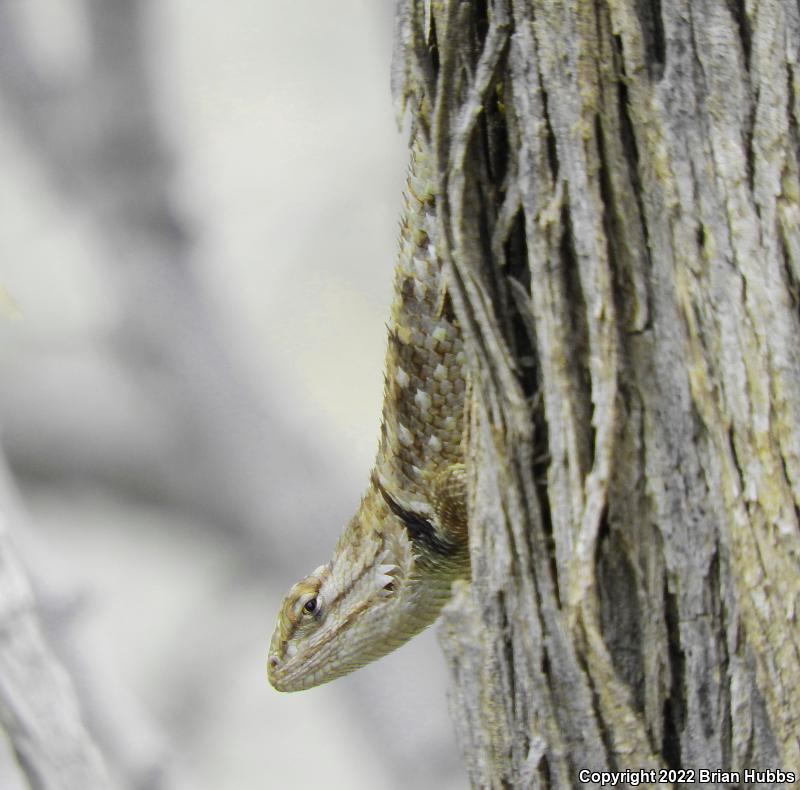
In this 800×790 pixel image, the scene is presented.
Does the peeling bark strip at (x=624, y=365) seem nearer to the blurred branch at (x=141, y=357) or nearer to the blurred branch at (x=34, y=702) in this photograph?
the blurred branch at (x=34, y=702)

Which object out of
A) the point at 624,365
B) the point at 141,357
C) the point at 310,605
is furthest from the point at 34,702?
the point at 624,365

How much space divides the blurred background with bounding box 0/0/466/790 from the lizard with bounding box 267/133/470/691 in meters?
2.18

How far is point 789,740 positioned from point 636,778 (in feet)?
0.55

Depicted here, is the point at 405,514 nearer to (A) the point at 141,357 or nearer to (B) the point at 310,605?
(B) the point at 310,605

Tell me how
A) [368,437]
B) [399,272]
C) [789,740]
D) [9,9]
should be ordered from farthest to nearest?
1. [368,437]
2. [9,9]
3. [399,272]
4. [789,740]

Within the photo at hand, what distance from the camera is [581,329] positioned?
3.41 ft

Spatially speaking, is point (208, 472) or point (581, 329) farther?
point (208, 472)

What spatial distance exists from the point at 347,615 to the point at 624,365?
48.1 inches

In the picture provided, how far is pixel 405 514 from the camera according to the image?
1.95m

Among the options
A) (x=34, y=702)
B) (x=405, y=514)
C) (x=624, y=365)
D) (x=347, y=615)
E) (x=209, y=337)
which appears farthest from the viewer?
(x=209, y=337)

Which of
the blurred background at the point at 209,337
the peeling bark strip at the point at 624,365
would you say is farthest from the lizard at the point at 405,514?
the blurred background at the point at 209,337

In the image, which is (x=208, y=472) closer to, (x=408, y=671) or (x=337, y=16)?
(x=408, y=671)

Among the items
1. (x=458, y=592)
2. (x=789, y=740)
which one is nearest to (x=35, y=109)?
(x=458, y=592)

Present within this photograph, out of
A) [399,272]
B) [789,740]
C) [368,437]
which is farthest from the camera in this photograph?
[368,437]
